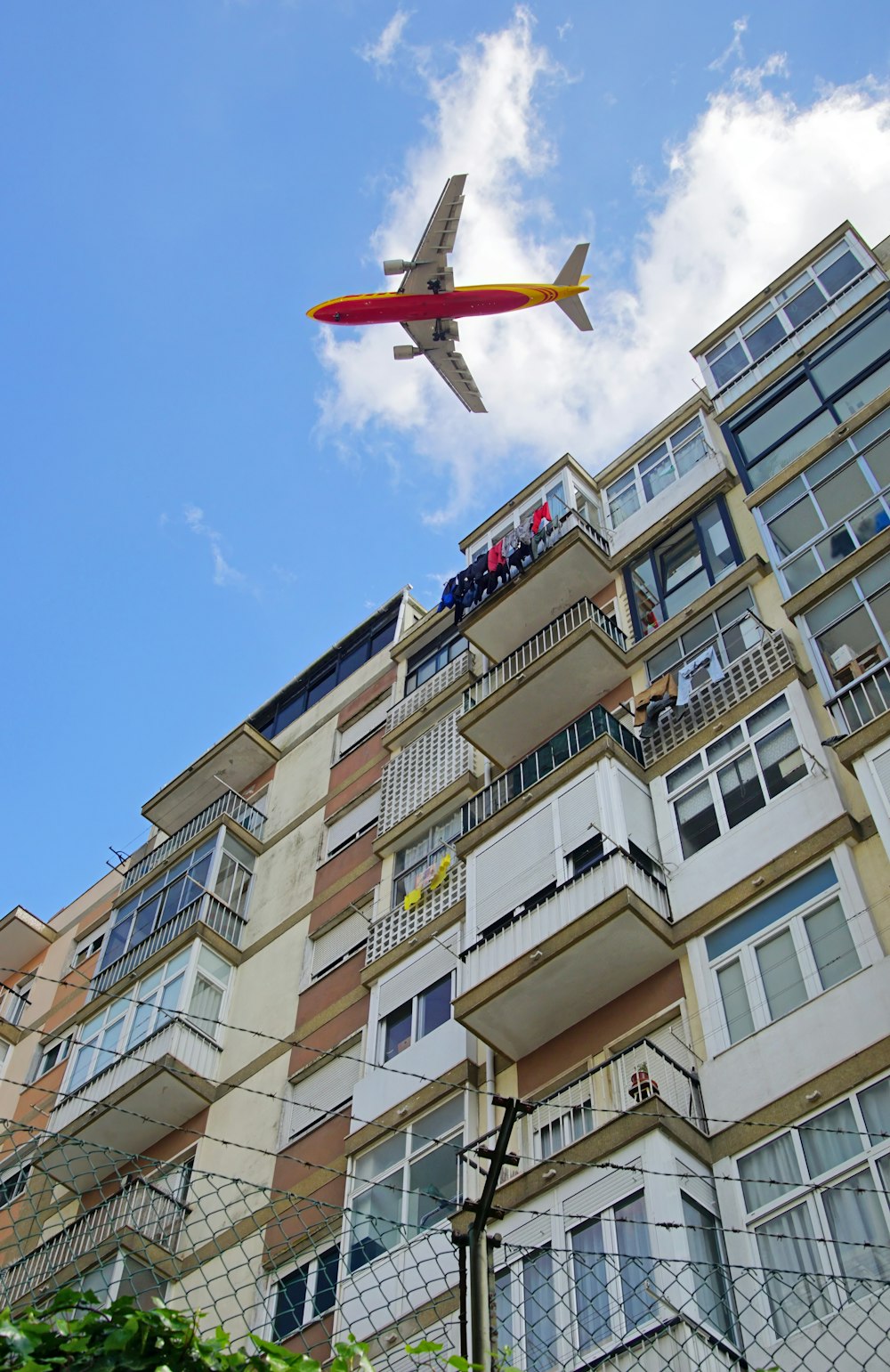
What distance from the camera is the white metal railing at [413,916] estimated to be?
2036 cm

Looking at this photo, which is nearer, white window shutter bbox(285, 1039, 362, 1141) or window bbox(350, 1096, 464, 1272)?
window bbox(350, 1096, 464, 1272)

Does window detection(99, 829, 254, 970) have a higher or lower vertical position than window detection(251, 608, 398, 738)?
lower

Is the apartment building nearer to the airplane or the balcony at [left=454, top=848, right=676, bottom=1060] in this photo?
the balcony at [left=454, top=848, right=676, bottom=1060]

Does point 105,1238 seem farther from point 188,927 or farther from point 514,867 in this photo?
point 514,867

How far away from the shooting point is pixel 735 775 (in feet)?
55.2

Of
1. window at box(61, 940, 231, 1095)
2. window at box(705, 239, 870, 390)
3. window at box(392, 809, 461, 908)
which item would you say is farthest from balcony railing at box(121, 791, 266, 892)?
window at box(705, 239, 870, 390)

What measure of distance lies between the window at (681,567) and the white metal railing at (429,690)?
4.09 m

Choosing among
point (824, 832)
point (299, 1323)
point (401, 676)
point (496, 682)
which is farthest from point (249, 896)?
point (824, 832)

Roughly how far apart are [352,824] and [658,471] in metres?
8.80

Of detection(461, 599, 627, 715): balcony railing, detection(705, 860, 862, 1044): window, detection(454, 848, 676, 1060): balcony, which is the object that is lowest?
detection(705, 860, 862, 1044): window

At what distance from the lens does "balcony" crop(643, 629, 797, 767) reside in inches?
694

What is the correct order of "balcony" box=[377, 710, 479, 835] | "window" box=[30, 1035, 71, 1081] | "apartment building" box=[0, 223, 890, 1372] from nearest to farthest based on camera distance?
"apartment building" box=[0, 223, 890, 1372]
"balcony" box=[377, 710, 479, 835]
"window" box=[30, 1035, 71, 1081]

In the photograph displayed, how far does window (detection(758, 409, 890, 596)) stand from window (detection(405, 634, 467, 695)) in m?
8.47

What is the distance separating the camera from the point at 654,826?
1753 cm
